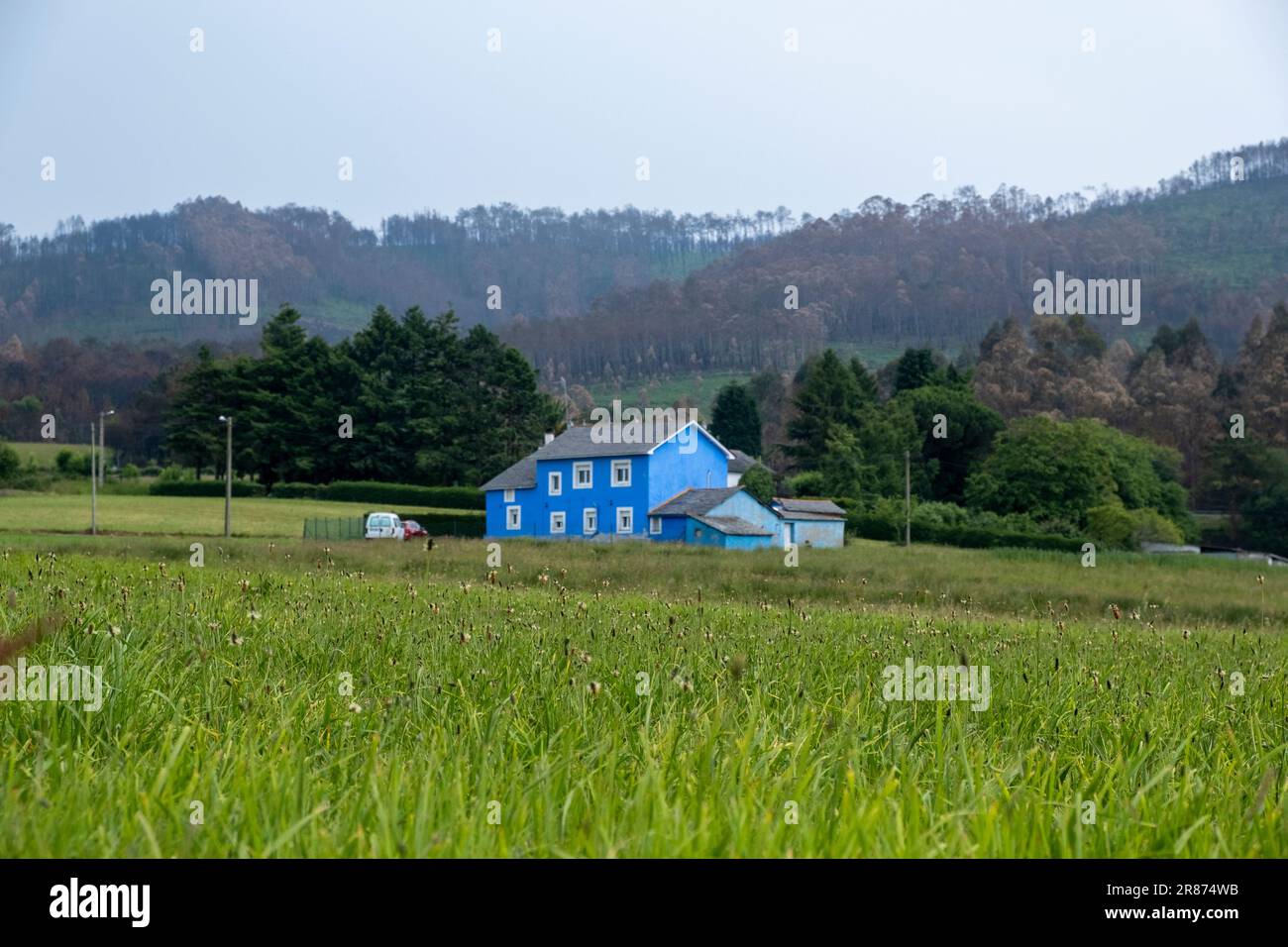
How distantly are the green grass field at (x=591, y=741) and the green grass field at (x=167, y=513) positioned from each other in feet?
136

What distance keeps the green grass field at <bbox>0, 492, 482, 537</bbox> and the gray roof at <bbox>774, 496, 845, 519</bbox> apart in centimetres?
1903

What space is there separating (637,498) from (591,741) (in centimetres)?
5677

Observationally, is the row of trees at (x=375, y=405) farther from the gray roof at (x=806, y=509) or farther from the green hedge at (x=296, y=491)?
the gray roof at (x=806, y=509)

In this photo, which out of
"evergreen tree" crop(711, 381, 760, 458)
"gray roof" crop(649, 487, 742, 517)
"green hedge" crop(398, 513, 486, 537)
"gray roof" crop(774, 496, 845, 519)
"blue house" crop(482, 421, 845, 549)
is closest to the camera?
"gray roof" crop(649, 487, 742, 517)

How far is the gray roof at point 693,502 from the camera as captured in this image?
58625 millimetres

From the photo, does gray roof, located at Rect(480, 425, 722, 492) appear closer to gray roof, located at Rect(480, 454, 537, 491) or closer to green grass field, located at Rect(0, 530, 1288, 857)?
gray roof, located at Rect(480, 454, 537, 491)

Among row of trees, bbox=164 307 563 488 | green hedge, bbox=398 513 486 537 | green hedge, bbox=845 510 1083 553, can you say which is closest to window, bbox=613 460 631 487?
green hedge, bbox=398 513 486 537

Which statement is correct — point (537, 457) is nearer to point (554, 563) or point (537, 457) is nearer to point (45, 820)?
point (554, 563)

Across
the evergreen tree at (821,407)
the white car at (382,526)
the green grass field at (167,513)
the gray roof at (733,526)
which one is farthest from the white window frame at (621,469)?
the evergreen tree at (821,407)

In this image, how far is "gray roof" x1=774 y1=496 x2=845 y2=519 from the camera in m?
62.0

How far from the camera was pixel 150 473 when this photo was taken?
94.2m

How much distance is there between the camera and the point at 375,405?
80.5 meters
